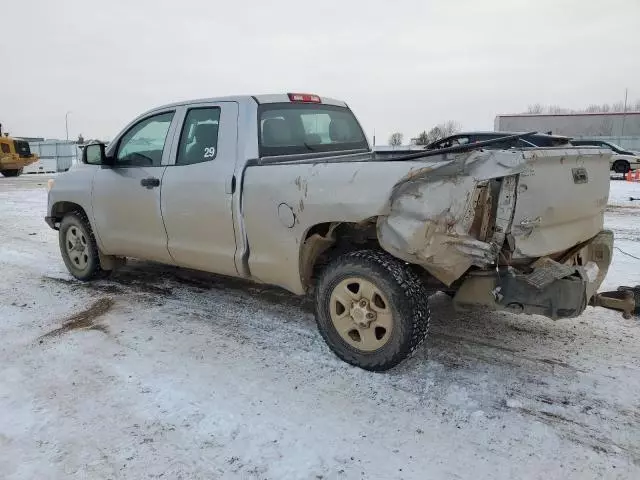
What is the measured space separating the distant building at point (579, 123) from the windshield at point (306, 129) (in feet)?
130

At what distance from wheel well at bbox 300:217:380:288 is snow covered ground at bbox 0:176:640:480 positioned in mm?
622

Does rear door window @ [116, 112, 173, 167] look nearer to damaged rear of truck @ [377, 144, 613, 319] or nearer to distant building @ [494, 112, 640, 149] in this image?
damaged rear of truck @ [377, 144, 613, 319]

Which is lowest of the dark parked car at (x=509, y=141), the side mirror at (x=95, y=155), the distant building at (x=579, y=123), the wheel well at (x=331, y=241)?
the wheel well at (x=331, y=241)

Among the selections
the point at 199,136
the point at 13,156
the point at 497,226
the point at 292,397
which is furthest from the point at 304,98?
the point at 13,156

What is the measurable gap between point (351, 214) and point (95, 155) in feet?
→ 10.8

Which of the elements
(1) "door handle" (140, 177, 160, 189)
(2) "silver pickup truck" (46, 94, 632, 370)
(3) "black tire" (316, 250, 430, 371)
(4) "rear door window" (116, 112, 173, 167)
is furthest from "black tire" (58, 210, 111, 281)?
(3) "black tire" (316, 250, 430, 371)

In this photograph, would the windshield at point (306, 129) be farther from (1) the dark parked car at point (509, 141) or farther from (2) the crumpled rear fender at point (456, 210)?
(2) the crumpled rear fender at point (456, 210)

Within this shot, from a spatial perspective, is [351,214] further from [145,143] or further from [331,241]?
[145,143]

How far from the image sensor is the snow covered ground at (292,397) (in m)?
2.58

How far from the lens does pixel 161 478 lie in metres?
2.47

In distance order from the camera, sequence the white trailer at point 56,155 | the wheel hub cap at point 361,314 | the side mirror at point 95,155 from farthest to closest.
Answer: the white trailer at point 56,155
the side mirror at point 95,155
the wheel hub cap at point 361,314

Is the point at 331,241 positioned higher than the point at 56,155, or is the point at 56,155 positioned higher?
the point at 56,155

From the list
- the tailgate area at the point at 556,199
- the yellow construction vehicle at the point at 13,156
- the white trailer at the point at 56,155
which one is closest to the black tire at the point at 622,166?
the tailgate area at the point at 556,199

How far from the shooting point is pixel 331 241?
3838mm
